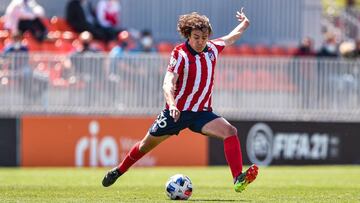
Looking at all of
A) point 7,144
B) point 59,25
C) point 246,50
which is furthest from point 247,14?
point 7,144

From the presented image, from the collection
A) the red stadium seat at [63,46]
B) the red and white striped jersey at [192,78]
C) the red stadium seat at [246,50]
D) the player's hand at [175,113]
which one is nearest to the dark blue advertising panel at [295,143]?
the red stadium seat at [246,50]

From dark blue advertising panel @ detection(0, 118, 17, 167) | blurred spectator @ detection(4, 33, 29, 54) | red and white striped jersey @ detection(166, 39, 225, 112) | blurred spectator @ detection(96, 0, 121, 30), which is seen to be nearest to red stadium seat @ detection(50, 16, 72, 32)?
blurred spectator @ detection(96, 0, 121, 30)

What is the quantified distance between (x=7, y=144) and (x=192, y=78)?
1007 centimetres

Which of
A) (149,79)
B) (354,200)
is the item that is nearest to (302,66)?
(149,79)

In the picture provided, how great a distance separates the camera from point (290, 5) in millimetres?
28688

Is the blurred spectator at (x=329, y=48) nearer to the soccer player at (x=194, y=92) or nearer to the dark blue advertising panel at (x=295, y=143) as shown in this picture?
the dark blue advertising panel at (x=295, y=143)

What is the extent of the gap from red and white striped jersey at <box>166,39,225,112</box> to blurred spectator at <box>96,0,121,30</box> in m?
13.5

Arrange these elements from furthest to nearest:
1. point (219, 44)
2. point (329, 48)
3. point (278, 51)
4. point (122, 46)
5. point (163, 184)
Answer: point (278, 51) < point (329, 48) < point (122, 46) < point (163, 184) < point (219, 44)

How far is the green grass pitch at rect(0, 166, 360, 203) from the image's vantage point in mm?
12352

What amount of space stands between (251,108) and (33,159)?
15.9 feet

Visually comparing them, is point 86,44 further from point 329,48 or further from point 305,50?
point 329,48

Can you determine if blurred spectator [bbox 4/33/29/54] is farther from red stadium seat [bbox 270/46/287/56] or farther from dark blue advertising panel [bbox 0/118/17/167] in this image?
red stadium seat [bbox 270/46/287/56]

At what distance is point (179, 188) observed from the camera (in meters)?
12.2

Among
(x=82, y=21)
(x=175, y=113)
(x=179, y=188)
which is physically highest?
(x=82, y=21)
